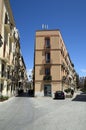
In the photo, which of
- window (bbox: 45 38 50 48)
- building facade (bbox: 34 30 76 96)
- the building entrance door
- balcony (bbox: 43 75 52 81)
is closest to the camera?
balcony (bbox: 43 75 52 81)

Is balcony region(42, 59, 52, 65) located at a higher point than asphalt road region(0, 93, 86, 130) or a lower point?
higher

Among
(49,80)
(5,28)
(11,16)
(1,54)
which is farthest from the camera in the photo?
(49,80)

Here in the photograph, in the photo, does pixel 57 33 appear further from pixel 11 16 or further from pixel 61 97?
pixel 61 97

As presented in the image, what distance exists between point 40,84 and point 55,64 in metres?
5.24

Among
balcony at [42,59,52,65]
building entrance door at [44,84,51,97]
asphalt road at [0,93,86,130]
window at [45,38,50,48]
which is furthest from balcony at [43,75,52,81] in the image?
asphalt road at [0,93,86,130]

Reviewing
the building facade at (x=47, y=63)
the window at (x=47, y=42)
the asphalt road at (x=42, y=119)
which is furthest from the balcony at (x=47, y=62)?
the asphalt road at (x=42, y=119)

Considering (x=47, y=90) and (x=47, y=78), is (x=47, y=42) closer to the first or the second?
(x=47, y=78)

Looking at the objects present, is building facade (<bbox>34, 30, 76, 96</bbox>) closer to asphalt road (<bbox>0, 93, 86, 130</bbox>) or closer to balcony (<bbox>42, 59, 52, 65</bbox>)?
balcony (<bbox>42, 59, 52, 65</bbox>)

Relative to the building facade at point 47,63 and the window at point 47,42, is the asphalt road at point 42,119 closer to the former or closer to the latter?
the building facade at point 47,63

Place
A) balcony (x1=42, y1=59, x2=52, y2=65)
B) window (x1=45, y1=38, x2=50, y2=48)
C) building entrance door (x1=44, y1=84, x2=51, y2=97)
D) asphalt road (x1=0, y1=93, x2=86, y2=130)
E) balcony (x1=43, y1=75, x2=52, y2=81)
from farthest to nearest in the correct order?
window (x1=45, y1=38, x2=50, y2=48), balcony (x1=42, y1=59, x2=52, y2=65), building entrance door (x1=44, y1=84, x2=51, y2=97), balcony (x1=43, y1=75, x2=52, y2=81), asphalt road (x1=0, y1=93, x2=86, y2=130)

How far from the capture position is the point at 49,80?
46719mm

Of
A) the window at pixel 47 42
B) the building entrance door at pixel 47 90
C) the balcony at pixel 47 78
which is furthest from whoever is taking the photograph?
the window at pixel 47 42

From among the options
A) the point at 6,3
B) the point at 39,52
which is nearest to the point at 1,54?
the point at 6,3

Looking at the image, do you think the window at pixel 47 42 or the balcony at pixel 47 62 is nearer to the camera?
the balcony at pixel 47 62
